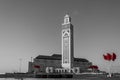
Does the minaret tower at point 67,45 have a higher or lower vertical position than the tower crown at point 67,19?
lower

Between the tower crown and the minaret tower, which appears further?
the tower crown

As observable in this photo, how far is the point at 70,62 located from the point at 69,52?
26.6 feet

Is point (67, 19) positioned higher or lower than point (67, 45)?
higher

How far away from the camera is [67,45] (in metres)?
181

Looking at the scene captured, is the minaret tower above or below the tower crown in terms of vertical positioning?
below

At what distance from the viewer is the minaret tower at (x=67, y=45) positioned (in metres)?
179

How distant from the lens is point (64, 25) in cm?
18750

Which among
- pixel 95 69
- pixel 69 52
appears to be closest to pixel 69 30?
pixel 69 52

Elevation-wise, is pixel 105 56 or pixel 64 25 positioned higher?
pixel 64 25

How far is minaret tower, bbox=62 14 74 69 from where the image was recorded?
7037 inches

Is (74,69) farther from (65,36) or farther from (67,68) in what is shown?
(65,36)

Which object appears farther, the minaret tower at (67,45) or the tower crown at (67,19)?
the tower crown at (67,19)

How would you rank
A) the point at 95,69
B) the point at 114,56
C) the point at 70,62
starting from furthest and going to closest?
the point at 95,69 < the point at 70,62 < the point at 114,56

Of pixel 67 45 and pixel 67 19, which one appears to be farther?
pixel 67 19
